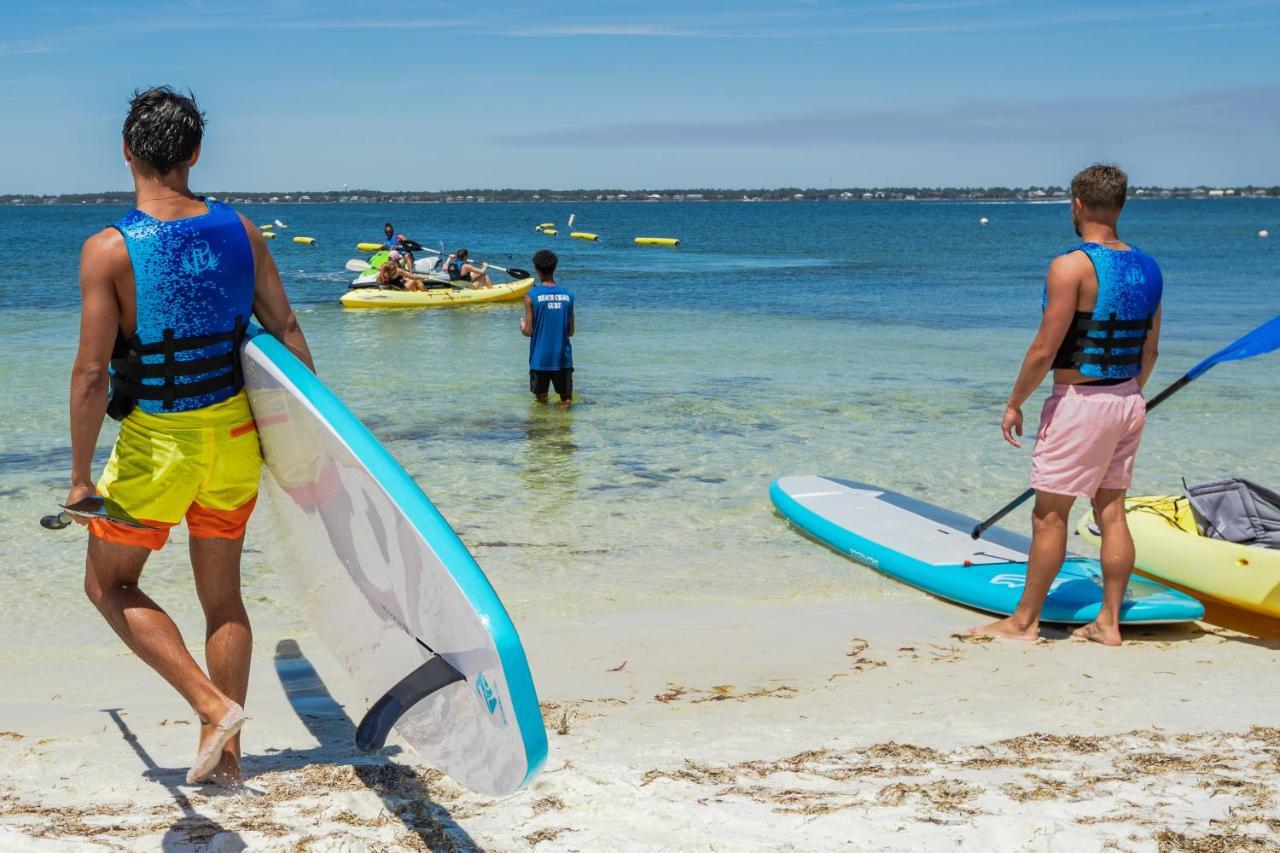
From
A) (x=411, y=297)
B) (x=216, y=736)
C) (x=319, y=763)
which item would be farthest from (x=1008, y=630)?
(x=411, y=297)

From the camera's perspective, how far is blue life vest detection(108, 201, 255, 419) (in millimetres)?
2803

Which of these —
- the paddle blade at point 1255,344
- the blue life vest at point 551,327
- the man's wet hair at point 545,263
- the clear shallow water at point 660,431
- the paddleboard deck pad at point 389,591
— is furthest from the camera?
the blue life vest at point 551,327

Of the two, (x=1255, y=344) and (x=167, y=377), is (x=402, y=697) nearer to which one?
(x=167, y=377)

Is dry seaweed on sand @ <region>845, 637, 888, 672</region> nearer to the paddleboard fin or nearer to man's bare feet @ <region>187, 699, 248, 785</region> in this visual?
the paddleboard fin

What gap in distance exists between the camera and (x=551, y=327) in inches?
408

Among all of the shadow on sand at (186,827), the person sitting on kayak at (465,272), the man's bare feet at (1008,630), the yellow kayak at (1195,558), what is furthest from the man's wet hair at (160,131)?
the person sitting on kayak at (465,272)

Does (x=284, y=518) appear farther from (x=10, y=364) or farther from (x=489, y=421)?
(x=10, y=364)

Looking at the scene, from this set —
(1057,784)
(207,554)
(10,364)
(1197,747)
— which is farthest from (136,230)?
(10,364)

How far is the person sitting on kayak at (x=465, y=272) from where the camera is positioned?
72.6 ft

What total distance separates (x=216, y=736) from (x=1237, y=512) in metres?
4.48

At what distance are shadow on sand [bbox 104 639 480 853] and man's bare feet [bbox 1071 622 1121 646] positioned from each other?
280 centimetres

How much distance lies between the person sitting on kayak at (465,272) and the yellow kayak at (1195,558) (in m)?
17.2

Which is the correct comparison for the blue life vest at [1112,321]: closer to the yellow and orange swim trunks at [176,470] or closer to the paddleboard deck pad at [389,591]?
the paddleboard deck pad at [389,591]

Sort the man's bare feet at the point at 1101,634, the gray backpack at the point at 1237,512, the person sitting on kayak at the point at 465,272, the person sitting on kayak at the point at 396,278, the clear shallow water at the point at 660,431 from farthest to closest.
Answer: the person sitting on kayak at the point at 465,272 → the person sitting on kayak at the point at 396,278 → the clear shallow water at the point at 660,431 → the gray backpack at the point at 1237,512 → the man's bare feet at the point at 1101,634
